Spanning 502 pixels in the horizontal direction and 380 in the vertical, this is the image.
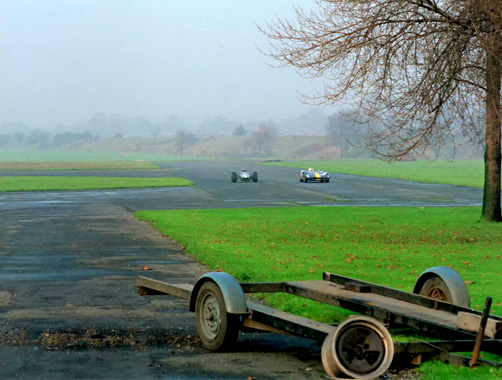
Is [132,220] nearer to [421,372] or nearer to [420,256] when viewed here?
[420,256]

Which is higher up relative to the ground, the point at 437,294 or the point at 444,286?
the point at 444,286

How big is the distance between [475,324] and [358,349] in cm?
126

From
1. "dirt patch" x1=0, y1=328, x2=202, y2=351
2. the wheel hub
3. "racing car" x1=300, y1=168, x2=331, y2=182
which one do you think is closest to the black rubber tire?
the wheel hub

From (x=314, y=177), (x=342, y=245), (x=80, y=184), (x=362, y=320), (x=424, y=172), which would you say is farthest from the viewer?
(x=424, y=172)

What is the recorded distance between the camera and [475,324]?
7.02 m

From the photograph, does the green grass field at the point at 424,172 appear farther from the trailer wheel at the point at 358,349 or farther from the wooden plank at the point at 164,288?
the trailer wheel at the point at 358,349

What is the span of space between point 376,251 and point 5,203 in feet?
76.4

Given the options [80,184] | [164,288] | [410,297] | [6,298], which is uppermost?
[410,297]

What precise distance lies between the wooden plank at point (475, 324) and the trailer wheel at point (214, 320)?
210 centimetres

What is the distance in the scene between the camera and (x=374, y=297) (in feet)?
29.0

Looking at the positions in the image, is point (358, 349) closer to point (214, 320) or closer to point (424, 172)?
point (214, 320)

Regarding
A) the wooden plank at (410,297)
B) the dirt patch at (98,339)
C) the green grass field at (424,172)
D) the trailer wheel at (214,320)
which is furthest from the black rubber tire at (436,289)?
the green grass field at (424,172)

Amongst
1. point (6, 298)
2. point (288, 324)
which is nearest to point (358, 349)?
point (288, 324)

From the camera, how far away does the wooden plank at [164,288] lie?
8.52 m
